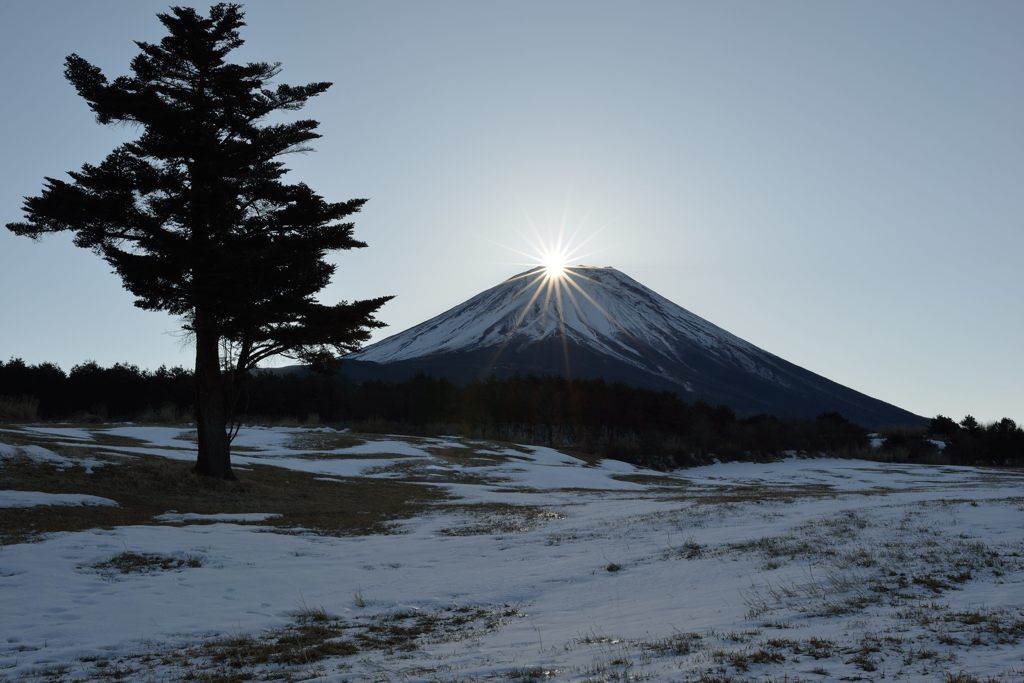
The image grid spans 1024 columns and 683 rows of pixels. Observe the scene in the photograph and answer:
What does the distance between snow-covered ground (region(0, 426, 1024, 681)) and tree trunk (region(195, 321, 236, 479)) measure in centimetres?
535

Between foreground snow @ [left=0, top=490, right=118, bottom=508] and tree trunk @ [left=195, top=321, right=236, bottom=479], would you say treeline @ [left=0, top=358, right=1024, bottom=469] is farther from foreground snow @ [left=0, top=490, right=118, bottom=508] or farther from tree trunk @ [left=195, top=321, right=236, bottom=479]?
foreground snow @ [left=0, top=490, right=118, bottom=508]

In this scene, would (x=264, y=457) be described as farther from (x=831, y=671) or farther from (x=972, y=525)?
(x=831, y=671)

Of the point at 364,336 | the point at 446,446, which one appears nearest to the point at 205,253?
the point at 364,336

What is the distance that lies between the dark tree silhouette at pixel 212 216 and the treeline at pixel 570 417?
176ft

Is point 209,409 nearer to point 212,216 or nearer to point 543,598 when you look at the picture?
point 212,216

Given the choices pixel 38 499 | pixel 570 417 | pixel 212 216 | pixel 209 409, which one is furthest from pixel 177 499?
pixel 570 417

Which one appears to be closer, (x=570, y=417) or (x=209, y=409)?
(x=209, y=409)

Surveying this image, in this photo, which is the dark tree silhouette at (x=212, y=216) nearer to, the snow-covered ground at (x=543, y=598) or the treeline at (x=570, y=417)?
the snow-covered ground at (x=543, y=598)

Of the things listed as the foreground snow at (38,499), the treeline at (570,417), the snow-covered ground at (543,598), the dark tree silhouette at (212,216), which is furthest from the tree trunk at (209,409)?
the treeline at (570,417)

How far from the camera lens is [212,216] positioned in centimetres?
2328

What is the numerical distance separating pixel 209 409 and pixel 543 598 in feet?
54.8

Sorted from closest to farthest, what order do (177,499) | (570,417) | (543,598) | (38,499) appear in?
(543,598) < (38,499) < (177,499) < (570,417)

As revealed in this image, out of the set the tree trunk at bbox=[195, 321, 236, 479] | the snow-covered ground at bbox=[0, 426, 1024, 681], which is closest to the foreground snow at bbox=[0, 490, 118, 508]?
the snow-covered ground at bbox=[0, 426, 1024, 681]

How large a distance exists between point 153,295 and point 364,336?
22.4ft
